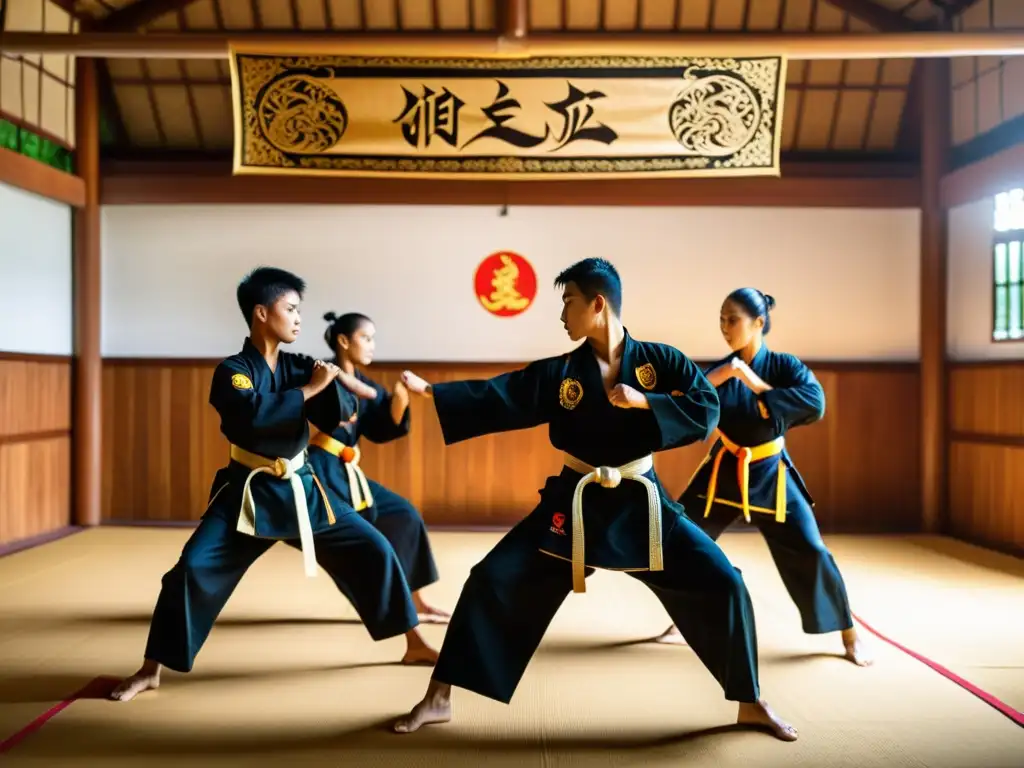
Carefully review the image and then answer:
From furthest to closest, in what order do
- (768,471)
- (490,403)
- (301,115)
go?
(301,115)
(768,471)
(490,403)

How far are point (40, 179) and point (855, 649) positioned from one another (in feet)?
16.7

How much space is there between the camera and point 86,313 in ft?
18.9

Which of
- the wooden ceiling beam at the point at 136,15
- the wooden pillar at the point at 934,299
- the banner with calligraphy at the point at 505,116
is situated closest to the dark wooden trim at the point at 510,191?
the wooden pillar at the point at 934,299

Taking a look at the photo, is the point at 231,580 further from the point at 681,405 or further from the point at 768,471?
the point at 768,471

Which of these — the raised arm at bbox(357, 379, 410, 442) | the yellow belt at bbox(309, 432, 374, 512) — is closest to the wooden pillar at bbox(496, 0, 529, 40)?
the raised arm at bbox(357, 379, 410, 442)

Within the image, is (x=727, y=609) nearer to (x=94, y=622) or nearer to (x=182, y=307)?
(x=94, y=622)

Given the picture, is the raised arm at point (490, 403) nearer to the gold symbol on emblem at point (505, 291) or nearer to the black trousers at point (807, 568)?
the black trousers at point (807, 568)

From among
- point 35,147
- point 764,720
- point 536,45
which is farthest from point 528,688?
point 35,147

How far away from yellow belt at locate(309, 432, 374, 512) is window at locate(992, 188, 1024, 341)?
4.03m

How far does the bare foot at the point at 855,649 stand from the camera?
2990 mm

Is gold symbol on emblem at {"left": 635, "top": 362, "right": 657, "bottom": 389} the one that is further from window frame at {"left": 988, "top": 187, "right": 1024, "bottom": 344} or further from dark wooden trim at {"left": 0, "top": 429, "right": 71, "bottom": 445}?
dark wooden trim at {"left": 0, "top": 429, "right": 71, "bottom": 445}

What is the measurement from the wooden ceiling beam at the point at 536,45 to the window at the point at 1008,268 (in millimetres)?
959

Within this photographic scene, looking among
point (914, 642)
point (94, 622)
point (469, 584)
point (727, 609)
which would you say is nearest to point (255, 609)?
point (94, 622)

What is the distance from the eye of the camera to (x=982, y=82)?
17.8 ft
